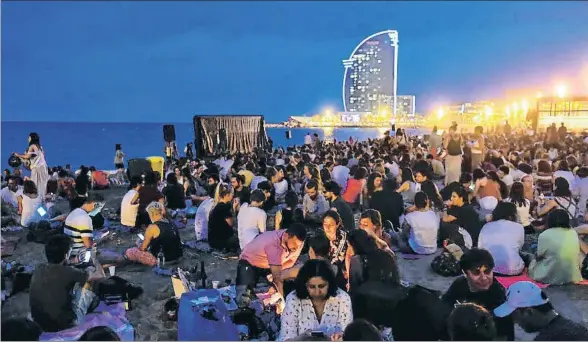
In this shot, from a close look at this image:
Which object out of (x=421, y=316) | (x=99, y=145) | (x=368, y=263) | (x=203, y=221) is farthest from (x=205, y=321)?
(x=99, y=145)

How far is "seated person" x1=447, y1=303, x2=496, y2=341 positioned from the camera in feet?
8.13

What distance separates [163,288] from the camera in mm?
5766

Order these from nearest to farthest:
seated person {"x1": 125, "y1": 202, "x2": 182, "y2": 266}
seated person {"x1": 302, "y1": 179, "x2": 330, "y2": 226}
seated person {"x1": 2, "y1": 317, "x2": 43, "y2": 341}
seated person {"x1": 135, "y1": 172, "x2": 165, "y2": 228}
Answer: seated person {"x1": 2, "y1": 317, "x2": 43, "y2": 341} < seated person {"x1": 125, "y1": 202, "x2": 182, "y2": 266} < seated person {"x1": 302, "y1": 179, "x2": 330, "y2": 226} < seated person {"x1": 135, "y1": 172, "x2": 165, "y2": 228}

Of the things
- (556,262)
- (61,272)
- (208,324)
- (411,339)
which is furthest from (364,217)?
(61,272)

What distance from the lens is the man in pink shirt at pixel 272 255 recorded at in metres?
4.55

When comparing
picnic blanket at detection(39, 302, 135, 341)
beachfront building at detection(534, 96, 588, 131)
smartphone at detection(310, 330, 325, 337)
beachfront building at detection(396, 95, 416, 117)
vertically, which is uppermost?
beachfront building at detection(396, 95, 416, 117)

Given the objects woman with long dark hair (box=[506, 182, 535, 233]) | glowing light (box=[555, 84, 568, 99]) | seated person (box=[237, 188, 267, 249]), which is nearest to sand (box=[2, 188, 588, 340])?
seated person (box=[237, 188, 267, 249])

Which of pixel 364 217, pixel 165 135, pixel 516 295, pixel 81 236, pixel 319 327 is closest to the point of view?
pixel 516 295

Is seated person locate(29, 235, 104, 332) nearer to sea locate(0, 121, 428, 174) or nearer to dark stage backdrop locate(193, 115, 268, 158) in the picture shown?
dark stage backdrop locate(193, 115, 268, 158)

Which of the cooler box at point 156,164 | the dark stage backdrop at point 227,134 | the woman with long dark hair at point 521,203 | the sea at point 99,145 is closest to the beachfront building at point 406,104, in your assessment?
the sea at point 99,145

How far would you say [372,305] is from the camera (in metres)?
3.79

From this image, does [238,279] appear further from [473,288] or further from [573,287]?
[573,287]

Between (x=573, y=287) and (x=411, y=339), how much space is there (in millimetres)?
2969

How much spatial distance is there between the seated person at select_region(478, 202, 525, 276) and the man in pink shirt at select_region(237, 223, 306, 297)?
230cm
